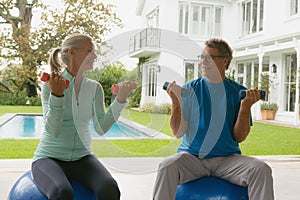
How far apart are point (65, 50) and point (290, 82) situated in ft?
24.6

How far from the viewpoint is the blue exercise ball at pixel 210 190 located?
62.7 inches

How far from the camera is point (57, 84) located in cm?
142

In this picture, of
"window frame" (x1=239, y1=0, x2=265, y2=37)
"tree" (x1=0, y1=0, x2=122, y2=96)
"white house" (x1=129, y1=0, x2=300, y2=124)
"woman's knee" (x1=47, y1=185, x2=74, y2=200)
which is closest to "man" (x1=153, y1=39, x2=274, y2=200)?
"woman's knee" (x1=47, y1=185, x2=74, y2=200)

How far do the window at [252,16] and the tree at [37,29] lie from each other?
11.7ft

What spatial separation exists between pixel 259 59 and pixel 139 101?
7.90 m

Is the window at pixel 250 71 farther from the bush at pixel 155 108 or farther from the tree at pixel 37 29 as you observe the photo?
the bush at pixel 155 108

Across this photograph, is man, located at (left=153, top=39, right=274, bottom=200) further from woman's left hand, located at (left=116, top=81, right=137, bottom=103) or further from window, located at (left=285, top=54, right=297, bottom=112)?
window, located at (left=285, top=54, right=297, bottom=112)

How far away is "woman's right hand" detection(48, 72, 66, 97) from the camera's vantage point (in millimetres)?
1400

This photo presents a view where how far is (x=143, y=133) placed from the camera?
1423mm

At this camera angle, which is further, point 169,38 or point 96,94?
point 96,94

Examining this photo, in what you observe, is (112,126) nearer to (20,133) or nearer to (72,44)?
(72,44)

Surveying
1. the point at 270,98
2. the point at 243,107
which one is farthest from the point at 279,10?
the point at 243,107

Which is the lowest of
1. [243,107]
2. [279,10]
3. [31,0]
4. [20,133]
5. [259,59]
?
[20,133]

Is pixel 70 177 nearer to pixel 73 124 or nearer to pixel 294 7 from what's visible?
pixel 73 124
